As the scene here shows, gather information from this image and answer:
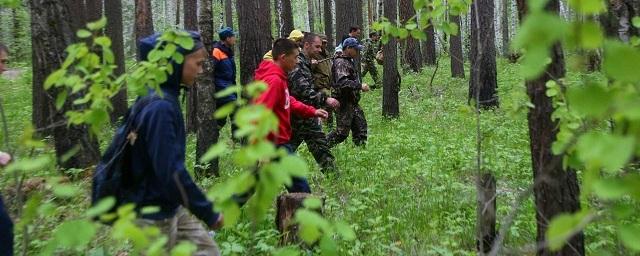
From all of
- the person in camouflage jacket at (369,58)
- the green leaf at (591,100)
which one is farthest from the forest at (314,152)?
the person in camouflage jacket at (369,58)

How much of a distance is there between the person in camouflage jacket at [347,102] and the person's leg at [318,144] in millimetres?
2036

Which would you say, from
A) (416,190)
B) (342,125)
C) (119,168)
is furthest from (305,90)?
(119,168)

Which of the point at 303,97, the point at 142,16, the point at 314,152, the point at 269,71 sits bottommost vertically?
the point at 314,152

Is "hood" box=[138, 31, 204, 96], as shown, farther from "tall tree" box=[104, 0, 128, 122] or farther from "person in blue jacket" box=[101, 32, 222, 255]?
"tall tree" box=[104, 0, 128, 122]

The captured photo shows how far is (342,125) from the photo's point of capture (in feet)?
31.8

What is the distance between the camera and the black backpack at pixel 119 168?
323 cm

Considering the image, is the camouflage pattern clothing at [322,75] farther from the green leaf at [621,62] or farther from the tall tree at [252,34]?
the green leaf at [621,62]

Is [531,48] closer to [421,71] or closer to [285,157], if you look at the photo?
[285,157]

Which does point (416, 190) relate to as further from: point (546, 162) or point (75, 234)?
point (75, 234)

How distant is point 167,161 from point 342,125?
263 inches

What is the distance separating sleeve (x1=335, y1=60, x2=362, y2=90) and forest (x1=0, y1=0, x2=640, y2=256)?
3cm

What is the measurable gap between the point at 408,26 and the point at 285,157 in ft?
6.70

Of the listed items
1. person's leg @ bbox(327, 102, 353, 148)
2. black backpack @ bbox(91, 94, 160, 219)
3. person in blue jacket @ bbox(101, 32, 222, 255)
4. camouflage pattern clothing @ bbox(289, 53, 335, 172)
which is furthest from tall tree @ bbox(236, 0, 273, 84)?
black backpack @ bbox(91, 94, 160, 219)

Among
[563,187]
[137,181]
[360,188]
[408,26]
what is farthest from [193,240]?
[360,188]
